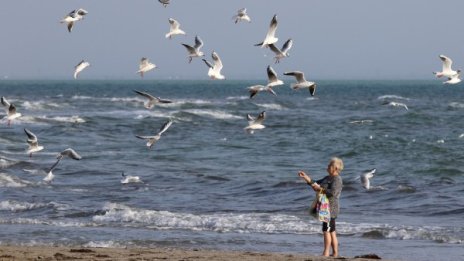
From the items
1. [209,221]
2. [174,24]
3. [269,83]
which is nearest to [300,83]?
[269,83]

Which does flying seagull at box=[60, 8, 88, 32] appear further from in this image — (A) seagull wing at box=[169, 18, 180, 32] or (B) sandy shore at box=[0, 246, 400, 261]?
(B) sandy shore at box=[0, 246, 400, 261]

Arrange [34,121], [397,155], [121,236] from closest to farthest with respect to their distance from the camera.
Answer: [121,236] < [397,155] < [34,121]

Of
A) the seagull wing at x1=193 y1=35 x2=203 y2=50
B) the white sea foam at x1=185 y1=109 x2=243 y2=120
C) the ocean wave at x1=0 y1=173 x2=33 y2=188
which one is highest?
the white sea foam at x1=185 y1=109 x2=243 y2=120

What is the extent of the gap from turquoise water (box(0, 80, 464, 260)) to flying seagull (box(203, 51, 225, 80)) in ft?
7.50

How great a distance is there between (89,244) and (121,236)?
0.95 meters

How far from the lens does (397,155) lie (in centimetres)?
2872

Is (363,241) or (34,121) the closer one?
(363,241)

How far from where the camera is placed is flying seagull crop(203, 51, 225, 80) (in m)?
18.2

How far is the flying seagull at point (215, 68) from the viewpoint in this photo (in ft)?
59.9

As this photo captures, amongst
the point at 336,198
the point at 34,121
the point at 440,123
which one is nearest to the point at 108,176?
the point at 336,198

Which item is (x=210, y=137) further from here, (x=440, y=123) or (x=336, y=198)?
(x=336, y=198)

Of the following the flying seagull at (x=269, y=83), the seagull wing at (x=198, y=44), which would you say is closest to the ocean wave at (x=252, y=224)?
the flying seagull at (x=269, y=83)

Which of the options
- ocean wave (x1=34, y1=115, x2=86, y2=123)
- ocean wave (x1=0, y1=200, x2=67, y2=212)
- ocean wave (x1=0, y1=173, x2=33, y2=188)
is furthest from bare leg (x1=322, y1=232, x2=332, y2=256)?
ocean wave (x1=34, y1=115, x2=86, y2=123)

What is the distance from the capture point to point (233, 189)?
20.9 metres
